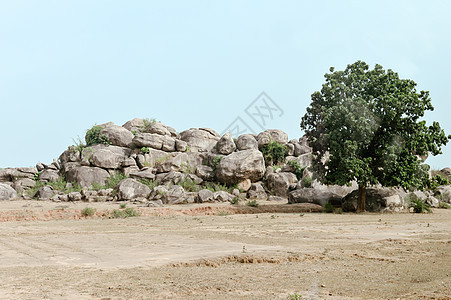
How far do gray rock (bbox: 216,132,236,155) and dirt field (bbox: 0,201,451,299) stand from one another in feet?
65.6

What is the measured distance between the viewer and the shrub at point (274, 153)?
36906 mm

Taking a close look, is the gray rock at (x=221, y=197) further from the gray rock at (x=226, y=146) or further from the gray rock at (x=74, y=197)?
the gray rock at (x=74, y=197)

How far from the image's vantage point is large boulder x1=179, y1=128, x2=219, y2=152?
39.0 meters

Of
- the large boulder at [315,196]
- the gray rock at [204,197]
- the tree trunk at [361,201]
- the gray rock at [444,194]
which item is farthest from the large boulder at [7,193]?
the gray rock at [444,194]

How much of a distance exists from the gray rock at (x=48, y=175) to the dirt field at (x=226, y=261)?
19.6 m

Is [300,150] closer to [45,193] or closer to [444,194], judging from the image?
[444,194]

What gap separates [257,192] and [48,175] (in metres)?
17.0

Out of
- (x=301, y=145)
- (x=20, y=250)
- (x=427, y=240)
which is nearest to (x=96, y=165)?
(x=301, y=145)

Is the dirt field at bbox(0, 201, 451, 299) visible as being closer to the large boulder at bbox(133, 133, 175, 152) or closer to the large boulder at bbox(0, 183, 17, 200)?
the large boulder at bbox(0, 183, 17, 200)

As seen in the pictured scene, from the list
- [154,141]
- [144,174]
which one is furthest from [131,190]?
[154,141]

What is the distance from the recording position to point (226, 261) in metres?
9.12

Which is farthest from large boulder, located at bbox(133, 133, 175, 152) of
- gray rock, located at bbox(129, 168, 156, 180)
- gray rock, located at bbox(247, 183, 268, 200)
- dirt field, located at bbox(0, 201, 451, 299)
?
dirt field, located at bbox(0, 201, 451, 299)

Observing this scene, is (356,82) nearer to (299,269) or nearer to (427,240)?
(427,240)

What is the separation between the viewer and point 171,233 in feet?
47.0
